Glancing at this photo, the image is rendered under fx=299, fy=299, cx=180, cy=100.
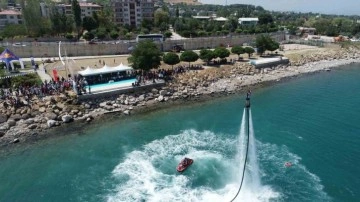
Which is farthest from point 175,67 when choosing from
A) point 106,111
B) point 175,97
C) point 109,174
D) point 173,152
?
point 109,174

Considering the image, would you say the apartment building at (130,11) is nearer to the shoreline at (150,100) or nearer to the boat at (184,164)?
the shoreline at (150,100)

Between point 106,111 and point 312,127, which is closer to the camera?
point 312,127

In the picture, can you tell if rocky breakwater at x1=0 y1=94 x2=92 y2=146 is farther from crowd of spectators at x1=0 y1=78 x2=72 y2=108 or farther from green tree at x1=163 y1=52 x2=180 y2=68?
green tree at x1=163 y1=52 x2=180 y2=68

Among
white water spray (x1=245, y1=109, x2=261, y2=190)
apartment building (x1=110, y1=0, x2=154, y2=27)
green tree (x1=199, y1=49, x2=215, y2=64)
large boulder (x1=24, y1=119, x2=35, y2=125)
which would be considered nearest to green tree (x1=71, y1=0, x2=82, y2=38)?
apartment building (x1=110, y1=0, x2=154, y2=27)

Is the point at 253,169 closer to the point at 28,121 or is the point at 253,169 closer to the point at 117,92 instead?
the point at 117,92

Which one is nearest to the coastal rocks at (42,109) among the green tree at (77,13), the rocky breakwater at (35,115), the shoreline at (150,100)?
the rocky breakwater at (35,115)

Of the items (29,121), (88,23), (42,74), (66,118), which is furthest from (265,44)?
(29,121)

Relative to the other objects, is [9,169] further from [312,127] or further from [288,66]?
[288,66]
